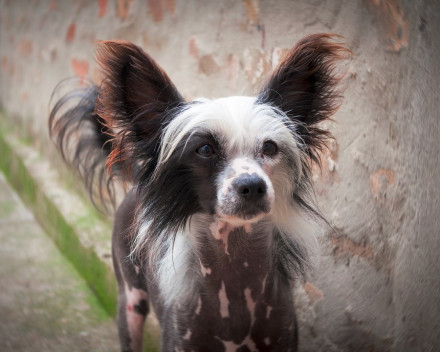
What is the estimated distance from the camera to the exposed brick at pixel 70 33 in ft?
16.8

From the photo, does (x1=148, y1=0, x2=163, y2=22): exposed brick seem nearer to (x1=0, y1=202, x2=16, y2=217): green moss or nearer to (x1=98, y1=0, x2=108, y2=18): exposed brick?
(x1=98, y1=0, x2=108, y2=18): exposed brick

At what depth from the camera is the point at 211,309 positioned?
2270 mm

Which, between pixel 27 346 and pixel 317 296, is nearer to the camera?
pixel 317 296

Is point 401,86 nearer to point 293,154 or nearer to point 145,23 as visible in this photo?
point 293,154

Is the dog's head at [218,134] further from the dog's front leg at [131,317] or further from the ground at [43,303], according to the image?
the ground at [43,303]

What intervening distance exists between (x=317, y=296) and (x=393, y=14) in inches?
54.8

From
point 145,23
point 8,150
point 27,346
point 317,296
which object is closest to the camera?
point 317,296

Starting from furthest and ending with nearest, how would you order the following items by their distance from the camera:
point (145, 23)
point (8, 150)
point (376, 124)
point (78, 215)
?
point (8, 150), point (78, 215), point (145, 23), point (376, 124)

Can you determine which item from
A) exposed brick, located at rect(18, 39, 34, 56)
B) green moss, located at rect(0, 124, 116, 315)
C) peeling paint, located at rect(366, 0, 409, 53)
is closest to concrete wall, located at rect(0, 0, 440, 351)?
peeling paint, located at rect(366, 0, 409, 53)

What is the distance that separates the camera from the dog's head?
2021 mm

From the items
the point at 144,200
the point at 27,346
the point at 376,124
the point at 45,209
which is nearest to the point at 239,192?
the point at 144,200

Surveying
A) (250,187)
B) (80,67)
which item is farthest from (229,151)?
(80,67)

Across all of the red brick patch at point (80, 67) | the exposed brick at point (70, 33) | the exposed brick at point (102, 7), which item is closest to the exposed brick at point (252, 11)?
the exposed brick at point (102, 7)

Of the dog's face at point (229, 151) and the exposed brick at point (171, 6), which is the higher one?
the exposed brick at point (171, 6)
